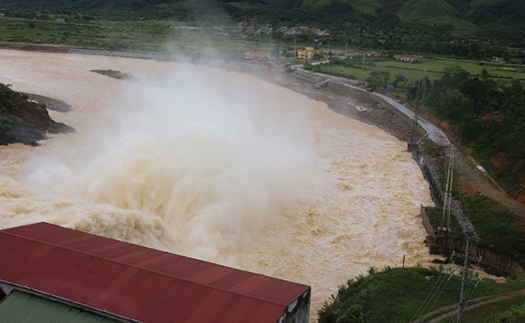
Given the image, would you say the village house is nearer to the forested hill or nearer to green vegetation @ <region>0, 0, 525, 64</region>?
green vegetation @ <region>0, 0, 525, 64</region>

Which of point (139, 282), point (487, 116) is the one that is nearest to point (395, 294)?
point (139, 282)

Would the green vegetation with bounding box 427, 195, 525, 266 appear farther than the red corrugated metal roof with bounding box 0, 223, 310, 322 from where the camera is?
Yes

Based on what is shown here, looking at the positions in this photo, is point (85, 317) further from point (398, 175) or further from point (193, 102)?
point (193, 102)

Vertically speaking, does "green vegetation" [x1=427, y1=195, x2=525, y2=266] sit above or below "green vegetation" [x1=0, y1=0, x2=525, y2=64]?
below

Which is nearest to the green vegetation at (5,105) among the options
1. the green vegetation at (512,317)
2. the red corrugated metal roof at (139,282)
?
the red corrugated metal roof at (139,282)

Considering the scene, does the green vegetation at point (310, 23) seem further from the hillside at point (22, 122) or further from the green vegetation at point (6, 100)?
the green vegetation at point (6, 100)

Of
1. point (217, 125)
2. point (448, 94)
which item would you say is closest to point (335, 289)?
point (217, 125)

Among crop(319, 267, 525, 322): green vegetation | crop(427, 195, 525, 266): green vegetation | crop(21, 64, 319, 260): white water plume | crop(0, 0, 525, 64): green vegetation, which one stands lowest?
crop(427, 195, 525, 266): green vegetation

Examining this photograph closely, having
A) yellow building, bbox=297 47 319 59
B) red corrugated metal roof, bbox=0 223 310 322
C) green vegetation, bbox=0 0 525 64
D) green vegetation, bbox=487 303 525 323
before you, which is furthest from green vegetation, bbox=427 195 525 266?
yellow building, bbox=297 47 319 59
